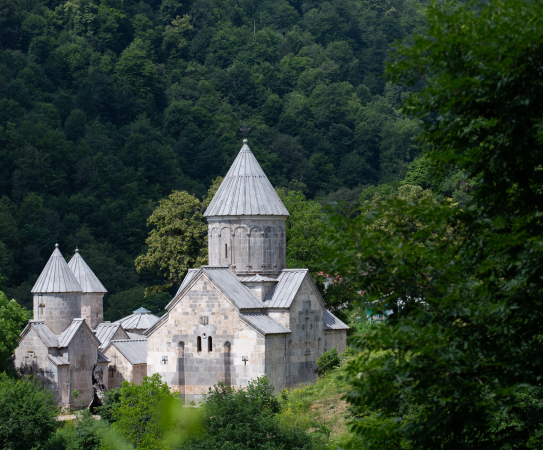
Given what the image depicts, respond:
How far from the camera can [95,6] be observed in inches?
3553

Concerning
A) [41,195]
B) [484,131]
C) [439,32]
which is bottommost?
[484,131]

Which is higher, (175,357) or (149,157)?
(149,157)

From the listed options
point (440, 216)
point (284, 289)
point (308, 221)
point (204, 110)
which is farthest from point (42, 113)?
point (440, 216)

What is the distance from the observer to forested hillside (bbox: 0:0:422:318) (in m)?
66.5

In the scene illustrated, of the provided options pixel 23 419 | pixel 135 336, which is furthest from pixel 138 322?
pixel 23 419

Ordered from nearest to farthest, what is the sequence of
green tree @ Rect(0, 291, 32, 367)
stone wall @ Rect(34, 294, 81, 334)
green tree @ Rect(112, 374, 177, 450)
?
green tree @ Rect(112, 374, 177, 450), green tree @ Rect(0, 291, 32, 367), stone wall @ Rect(34, 294, 81, 334)

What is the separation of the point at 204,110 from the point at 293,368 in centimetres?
5705

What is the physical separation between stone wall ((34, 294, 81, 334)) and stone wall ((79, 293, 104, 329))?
4622 mm

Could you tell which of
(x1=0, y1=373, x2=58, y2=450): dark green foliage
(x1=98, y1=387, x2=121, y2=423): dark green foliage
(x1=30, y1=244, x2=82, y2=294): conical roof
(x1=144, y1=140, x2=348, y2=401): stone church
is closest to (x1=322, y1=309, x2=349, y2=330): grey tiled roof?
(x1=144, y1=140, x2=348, y2=401): stone church

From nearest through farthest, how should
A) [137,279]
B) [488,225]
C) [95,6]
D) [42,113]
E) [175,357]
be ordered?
[488,225]
[175,357]
[137,279]
[42,113]
[95,6]

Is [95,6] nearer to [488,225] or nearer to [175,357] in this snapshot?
[175,357]

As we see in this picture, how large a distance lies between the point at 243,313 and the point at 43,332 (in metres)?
9.64

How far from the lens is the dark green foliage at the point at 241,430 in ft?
63.4

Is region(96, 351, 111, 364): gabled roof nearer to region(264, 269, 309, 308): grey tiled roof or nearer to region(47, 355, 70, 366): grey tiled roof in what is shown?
region(47, 355, 70, 366): grey tiled roof
